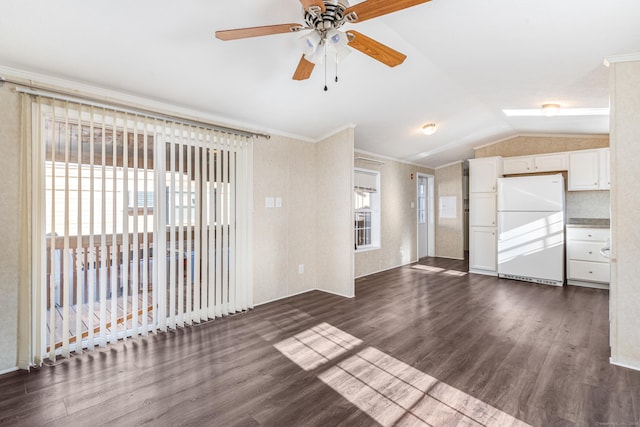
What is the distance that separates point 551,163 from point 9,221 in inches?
274

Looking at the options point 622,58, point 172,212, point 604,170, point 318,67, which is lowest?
point 172,212

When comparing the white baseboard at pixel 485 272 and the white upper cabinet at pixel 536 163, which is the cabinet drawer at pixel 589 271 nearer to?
the white baseboard at pixel 485 272

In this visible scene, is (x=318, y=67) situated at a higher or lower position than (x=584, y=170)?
higher

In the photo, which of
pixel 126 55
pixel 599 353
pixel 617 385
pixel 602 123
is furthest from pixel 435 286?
pixel 126 55

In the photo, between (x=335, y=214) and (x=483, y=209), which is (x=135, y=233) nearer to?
(x=335, y=214)

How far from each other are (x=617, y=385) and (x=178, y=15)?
393 centimetres

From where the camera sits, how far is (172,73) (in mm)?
2506

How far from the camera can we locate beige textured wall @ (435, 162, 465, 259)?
7.02 m

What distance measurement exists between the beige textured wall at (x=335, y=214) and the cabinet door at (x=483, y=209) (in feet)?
9.72

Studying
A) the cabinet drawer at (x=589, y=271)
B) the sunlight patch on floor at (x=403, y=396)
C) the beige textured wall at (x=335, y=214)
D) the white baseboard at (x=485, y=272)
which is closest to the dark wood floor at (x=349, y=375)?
the sunlight patch on floor at (x=403, y=396)

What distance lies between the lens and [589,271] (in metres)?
4.50

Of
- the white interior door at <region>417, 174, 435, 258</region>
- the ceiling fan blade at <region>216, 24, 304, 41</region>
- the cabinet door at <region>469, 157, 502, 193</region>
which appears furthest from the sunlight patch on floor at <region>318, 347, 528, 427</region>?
the white interior door at <region>417, 174, 435, 258</region>

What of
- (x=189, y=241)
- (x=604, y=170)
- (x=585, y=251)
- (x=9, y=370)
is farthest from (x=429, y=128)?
(x=9, y=370)

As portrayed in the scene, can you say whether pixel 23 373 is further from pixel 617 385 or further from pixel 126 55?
pixel 617 385
